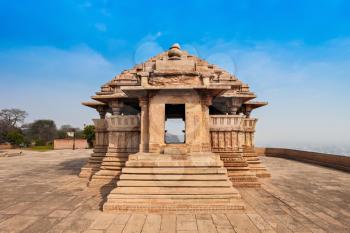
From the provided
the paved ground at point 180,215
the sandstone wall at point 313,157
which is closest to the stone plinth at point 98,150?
the paved ground at point 180,215

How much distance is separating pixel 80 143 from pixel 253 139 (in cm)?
4059

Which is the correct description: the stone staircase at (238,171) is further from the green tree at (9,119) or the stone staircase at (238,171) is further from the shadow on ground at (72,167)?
the green tree at (9,119)

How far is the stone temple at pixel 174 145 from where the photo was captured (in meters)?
7.24

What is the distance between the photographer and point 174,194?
24.1 ft

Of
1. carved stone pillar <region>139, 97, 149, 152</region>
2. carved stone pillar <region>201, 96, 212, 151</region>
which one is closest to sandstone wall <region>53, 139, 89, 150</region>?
carved stone pillar <region>139, 97, 149, 152</region>

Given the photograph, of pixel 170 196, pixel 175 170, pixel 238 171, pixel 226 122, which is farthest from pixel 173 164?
pixel 226 122

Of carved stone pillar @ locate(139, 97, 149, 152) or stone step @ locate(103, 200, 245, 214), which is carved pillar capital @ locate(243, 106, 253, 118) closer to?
carved stone pillar @ locate(139, 97, 149, 152)

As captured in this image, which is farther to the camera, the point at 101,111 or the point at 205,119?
the point at 101,111

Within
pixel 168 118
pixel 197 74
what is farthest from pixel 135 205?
pixel 168 118

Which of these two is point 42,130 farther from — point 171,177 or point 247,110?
point 171,177

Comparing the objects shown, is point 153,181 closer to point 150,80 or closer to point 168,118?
point 150,80

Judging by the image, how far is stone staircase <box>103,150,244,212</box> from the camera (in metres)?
7.04

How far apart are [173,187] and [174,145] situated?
6.31 feet

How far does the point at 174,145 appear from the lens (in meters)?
8.95
